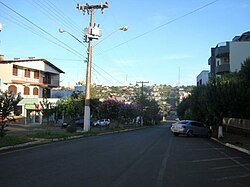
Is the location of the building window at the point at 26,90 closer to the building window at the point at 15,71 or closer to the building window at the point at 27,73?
the building window at the point at 27,73

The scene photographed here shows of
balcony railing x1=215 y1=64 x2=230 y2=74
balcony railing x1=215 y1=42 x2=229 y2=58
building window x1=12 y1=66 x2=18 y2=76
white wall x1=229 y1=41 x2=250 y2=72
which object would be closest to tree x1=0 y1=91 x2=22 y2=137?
building window x1=12 y1=66 x2=18 y2=76

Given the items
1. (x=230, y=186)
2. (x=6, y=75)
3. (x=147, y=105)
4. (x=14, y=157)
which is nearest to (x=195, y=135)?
(x=14, y=157)

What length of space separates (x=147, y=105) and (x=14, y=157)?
80.8 metres

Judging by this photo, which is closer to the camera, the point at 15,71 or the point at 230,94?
the point at 230,94

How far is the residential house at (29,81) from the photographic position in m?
53.6

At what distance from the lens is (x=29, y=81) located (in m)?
58.1

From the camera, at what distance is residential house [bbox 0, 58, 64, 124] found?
5356 centimetres

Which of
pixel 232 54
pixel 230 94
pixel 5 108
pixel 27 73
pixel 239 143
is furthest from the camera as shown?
pixel 27 73

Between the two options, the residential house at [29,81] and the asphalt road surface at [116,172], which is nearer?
the asphalt road surface at [116,172]

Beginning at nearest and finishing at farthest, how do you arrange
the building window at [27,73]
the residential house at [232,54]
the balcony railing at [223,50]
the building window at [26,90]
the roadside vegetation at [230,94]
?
1. the roadside vegetation at [230,94]
2. the residential house at [232,54]
3. the balcony railing at [223,50]
4. the building window at [27,73]
5. the building window at [26,90]

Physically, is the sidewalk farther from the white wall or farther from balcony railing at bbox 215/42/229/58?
balcony railing at bbox 215/42/229/58

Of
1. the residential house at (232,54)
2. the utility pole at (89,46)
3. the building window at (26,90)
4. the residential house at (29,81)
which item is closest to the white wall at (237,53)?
the residential house at (232,54)

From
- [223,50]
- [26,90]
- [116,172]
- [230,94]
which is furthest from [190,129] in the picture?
[26,90]

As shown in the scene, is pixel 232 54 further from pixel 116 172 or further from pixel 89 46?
pixel 116 172
